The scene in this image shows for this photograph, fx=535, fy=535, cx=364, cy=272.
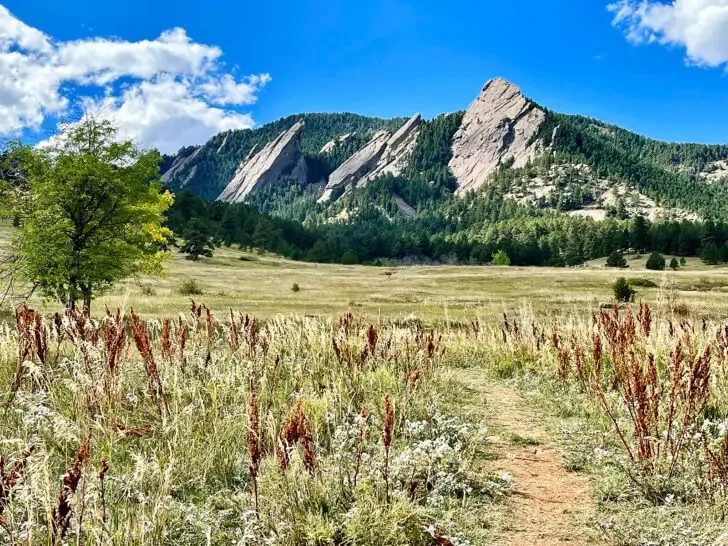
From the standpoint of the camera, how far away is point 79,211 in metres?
21.6

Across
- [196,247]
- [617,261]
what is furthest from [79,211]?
[617,261]

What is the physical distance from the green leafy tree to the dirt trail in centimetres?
1801

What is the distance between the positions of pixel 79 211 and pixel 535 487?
21.6m

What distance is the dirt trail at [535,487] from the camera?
13.6 feet

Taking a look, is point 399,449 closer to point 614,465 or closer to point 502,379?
point 614,465

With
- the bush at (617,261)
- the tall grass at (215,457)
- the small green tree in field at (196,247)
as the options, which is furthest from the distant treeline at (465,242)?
the tall grass at (215,457)

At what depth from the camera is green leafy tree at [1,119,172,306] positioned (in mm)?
20312

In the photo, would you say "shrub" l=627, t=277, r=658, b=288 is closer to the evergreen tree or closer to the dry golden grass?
the dry golden grass

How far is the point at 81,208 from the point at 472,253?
160 meters

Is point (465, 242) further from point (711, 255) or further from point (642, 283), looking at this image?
point (642, 283)

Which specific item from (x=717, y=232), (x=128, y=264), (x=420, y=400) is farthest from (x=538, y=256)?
(x=420, y=400)

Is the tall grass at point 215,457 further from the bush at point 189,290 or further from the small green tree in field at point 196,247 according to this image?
the small green tree in field at point 196,247

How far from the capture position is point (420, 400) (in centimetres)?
721

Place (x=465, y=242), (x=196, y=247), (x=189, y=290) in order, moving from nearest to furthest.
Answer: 1. (x=189, y=290)
2. (x=196, y=247)
3. (x=465, y=242)
